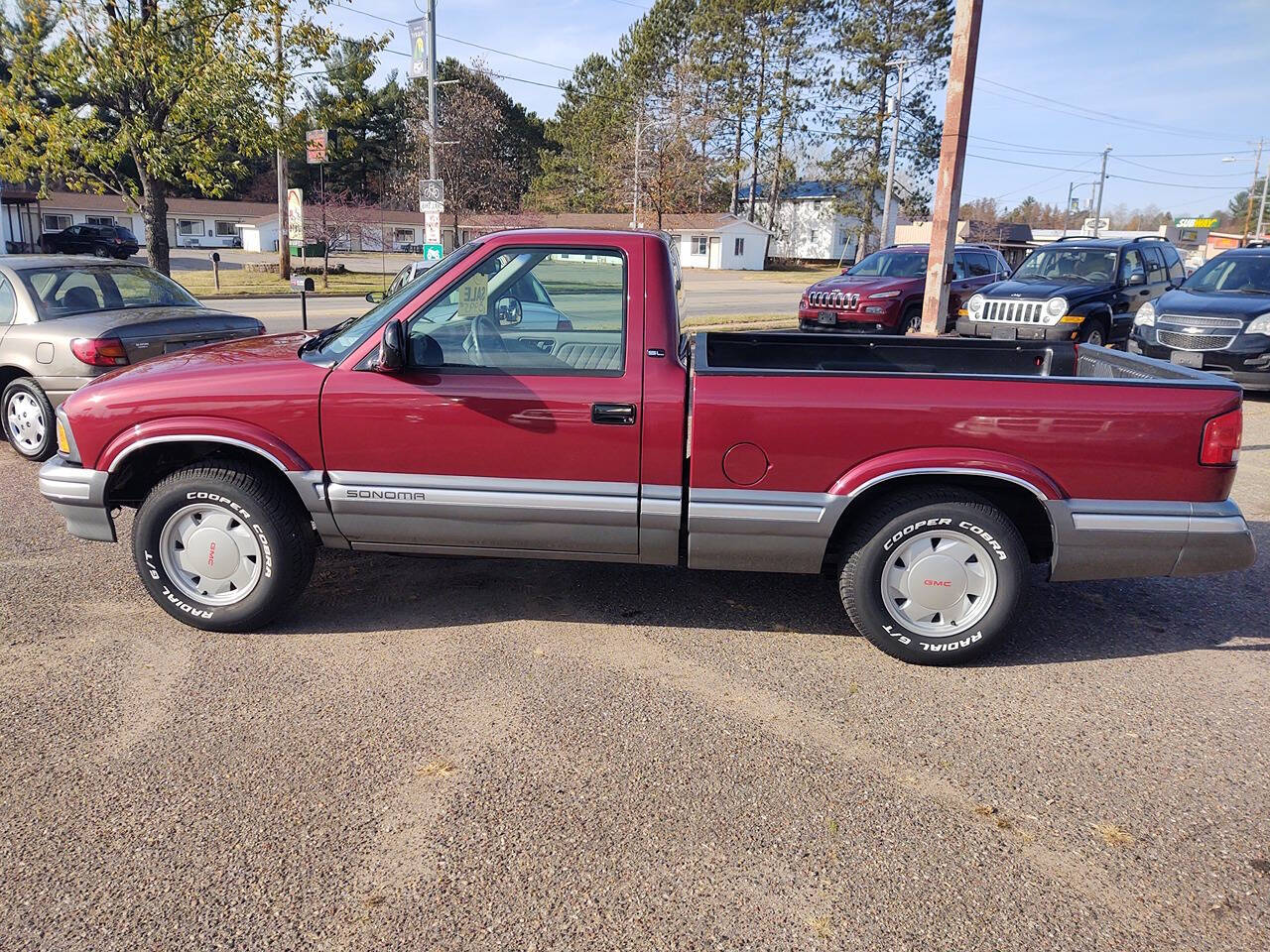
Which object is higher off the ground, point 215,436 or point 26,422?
point 215,436

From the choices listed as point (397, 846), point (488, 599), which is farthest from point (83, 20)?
point (397, 846)

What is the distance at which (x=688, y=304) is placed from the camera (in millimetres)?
13531

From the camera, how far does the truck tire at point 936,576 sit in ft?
13.7

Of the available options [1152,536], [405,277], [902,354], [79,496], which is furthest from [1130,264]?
[79,496]

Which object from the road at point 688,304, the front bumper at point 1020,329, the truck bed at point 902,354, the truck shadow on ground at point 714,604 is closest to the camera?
the truck shadow on ground at point 714,604

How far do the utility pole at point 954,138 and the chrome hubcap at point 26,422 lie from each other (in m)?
8.71

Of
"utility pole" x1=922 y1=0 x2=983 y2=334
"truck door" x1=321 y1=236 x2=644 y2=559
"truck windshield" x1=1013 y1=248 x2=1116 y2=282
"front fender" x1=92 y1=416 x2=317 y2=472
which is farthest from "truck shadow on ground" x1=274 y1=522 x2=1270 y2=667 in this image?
"truck windshield" x1=1013 y1=248 x2=1116 y2=282

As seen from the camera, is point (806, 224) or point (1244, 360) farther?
point (806, 224)

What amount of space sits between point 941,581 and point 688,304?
9753 millimetres

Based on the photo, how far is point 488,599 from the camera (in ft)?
16.5

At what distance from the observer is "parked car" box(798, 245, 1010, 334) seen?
51.5 feet

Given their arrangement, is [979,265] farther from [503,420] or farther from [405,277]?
[503,420]

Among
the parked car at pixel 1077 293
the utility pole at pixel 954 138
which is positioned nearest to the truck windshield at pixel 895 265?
the parked car at pixel 1077 293

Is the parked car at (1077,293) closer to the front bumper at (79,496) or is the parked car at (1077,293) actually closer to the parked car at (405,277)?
the parked car at (405,277)
